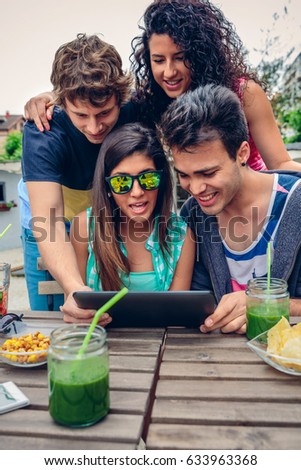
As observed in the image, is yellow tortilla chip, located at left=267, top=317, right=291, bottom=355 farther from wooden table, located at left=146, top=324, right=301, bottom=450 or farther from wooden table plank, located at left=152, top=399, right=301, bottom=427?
wooden table plank, located at left=152, top=399, right=301, bottom=427

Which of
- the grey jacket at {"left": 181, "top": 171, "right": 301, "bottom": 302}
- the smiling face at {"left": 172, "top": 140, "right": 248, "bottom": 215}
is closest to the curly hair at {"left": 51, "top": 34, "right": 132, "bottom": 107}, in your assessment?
the smiling face at {"left": 172, "top": 140, "right": 248, "bottom": 215}

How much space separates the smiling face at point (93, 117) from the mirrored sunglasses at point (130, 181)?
0.34 metres

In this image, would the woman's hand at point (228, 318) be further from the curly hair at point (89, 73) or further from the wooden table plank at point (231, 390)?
the curly hair at point (89, 73)

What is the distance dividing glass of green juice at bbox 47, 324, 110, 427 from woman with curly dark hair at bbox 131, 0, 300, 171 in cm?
170

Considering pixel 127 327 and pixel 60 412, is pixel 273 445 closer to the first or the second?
pixel 60 412

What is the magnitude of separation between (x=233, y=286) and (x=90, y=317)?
0.85 m

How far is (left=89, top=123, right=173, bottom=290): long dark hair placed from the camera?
2271 millimetres

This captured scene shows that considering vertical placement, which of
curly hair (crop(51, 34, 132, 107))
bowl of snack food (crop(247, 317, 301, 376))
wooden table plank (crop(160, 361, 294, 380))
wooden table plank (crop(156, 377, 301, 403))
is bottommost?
wooden table plank (crop(160, 361, 294, 380))

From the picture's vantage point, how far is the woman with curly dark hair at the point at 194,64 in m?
2.36

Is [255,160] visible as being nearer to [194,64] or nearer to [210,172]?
[194,64]

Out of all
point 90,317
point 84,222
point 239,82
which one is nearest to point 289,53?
point 239,82

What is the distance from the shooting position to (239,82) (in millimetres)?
2510

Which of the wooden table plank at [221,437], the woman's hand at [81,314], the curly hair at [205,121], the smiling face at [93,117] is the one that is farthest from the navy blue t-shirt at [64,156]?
the wooden table plank at [221,437]

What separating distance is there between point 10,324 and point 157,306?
1.92 feet
